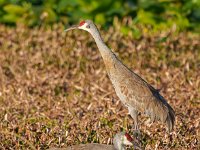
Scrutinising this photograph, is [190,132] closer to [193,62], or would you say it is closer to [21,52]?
[193,62]

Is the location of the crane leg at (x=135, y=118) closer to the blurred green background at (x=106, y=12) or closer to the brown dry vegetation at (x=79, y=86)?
the brown dry vegetation at (x=79, y=86)

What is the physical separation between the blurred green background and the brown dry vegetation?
0.44 m

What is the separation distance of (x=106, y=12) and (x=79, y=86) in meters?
3.84

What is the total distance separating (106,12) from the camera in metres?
13.5

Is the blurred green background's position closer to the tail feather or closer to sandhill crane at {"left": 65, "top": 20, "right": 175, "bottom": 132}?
sandhill crane at {"left": 65, "top": 20, "right": 175, "bottom": 132}

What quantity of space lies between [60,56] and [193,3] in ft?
9.65

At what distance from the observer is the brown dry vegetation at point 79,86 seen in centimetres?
760

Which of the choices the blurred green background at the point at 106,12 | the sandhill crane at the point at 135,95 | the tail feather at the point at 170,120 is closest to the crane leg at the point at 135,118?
the sandhill crane at the point at 135,95

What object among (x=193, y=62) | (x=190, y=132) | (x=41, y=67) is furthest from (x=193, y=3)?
(x=190, y=132)

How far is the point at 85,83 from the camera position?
10.0m

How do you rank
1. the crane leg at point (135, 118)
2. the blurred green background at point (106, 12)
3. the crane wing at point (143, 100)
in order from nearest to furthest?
the crane leg at point (135, 118) < the crane wing at point (143, 100) < the blurred green background at point (106, 12)

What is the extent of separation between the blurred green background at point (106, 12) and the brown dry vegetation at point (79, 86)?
0.44 meters

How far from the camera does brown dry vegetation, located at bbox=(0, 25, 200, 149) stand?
24.9 feet

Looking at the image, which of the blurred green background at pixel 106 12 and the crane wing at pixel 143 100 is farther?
the blurred green background at pixel 106 12
